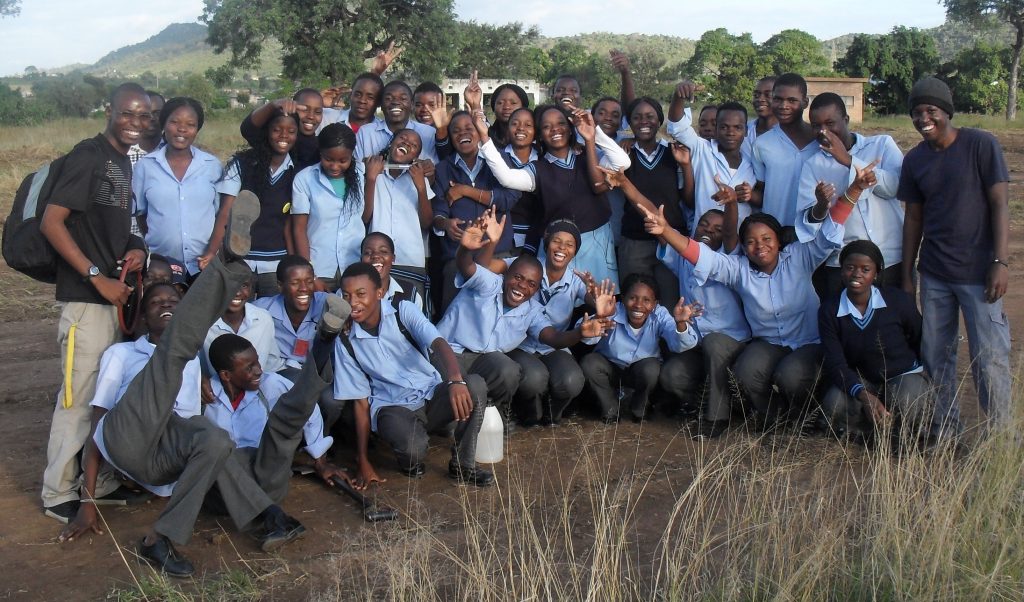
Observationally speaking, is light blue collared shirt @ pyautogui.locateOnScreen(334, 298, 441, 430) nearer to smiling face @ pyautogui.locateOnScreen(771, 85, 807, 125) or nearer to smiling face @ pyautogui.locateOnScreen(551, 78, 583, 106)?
smiling face @ pyautogui.locateOnScreen(551, 78, 583, 106)

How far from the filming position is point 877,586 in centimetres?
348

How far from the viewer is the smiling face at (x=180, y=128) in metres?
5.54

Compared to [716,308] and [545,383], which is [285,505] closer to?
[545,383]

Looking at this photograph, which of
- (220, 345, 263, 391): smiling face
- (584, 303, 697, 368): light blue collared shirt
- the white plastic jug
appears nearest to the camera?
(220, 345, 263, 391): smiling face

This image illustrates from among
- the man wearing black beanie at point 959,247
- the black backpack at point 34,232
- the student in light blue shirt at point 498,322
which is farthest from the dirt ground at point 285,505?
the black backpack at point 34,232

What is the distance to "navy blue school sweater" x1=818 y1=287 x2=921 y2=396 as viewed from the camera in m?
5.38

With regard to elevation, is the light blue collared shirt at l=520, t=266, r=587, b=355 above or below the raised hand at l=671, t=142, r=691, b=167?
below

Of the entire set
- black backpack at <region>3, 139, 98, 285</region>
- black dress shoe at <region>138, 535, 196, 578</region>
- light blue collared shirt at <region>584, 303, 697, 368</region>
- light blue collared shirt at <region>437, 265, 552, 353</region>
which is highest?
black backpack at <region>3, 139, 98, 285</region>

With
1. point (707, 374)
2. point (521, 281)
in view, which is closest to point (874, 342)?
point (707, 374)

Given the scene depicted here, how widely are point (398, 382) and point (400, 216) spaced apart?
1.27 meters

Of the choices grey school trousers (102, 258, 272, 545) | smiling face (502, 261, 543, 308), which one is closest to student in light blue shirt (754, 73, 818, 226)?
smiling face (502, 261, 543, 308)

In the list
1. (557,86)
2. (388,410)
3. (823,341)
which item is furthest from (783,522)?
(557,86)

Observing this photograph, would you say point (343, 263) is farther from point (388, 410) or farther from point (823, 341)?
point (823, 341)

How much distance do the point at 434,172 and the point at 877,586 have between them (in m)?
3.77
